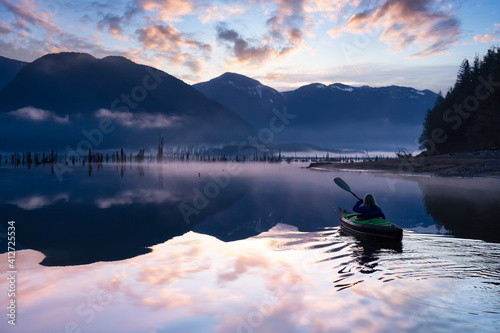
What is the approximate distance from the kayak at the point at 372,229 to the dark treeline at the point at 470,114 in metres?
57.8

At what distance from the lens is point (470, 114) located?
2965 inches

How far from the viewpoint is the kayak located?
13.4 metres

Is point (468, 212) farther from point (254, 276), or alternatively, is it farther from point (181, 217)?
point (181, 217)

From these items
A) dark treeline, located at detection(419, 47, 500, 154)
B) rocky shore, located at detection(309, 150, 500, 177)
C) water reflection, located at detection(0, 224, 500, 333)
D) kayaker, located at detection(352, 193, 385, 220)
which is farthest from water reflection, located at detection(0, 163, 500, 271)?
dark treeline, located at detection(419, 47, 500, 154)

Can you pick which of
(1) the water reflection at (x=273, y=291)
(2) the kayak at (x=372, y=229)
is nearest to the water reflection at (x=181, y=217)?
(2) the kayak at (x=372, y=229)

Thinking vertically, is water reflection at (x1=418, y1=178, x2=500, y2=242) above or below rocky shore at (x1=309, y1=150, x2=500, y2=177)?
below

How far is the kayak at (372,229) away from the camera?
1339 cm

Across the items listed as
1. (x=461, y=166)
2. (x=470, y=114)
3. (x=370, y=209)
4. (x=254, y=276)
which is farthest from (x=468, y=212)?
(x=470, y=114)

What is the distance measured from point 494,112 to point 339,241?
63952 millimetres

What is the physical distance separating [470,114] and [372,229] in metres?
76.7

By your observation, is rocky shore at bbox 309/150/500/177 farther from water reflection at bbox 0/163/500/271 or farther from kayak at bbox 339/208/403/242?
kayak at bbox 339/208/403/242

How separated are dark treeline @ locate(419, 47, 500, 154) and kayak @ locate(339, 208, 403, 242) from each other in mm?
57841

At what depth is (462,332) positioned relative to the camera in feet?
20.4

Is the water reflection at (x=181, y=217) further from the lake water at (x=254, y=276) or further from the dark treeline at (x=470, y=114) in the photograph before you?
the dark treeline at (x=470, y=114)
